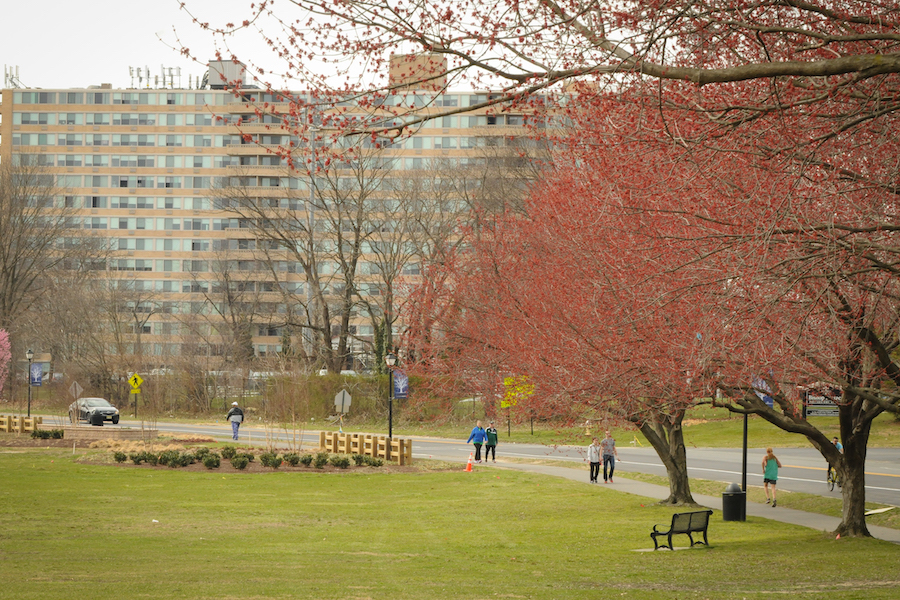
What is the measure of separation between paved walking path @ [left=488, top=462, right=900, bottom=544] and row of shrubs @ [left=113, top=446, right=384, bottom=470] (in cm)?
481

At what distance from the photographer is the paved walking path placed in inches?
789

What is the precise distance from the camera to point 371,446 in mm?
36469

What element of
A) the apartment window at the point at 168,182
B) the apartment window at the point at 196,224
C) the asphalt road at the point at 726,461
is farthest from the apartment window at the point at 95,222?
the asphalt road at the point at 726,461

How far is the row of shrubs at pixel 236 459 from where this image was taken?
107 feet

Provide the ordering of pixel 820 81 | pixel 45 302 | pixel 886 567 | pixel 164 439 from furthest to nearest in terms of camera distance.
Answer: pixel 45 302 → pixel 164 439 → pixel 886 567 → pixel 820 81

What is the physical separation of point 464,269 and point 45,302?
202 feet

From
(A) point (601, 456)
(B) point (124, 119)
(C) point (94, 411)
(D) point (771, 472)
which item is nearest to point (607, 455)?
(A) point (601, 456)

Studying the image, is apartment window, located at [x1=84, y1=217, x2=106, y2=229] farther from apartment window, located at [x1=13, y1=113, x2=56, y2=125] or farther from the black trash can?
the black trash can

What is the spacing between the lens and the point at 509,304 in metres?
24.6

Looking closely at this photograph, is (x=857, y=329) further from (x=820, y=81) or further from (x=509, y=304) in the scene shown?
(x=509, y=304)

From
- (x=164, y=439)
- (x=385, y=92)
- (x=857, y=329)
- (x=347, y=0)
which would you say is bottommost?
(x=164, y=439)

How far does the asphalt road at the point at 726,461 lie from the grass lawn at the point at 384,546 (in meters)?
6.23

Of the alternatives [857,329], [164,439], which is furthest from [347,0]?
[164,439]

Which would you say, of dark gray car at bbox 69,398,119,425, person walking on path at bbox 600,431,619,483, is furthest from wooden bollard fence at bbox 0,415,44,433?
person walking on path at bbox 600,431,619,483
